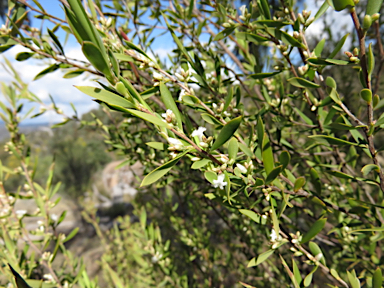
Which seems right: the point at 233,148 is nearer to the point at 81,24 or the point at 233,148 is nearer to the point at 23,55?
the point at 81,24

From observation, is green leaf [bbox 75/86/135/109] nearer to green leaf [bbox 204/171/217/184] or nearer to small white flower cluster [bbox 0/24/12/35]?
green leaf [bbox 204/171/217/184]

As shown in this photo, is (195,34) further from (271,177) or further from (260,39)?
(271,177)

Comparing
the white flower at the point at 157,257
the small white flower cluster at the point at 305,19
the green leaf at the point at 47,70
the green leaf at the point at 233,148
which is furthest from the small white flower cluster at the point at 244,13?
the white flower at the point at 157,257

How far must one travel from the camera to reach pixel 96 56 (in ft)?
0.83

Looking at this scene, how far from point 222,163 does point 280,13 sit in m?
0.40

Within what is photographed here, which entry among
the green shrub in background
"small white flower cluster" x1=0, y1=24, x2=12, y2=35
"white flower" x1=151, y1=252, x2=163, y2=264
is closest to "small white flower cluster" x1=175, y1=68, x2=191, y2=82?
the green shrub in background

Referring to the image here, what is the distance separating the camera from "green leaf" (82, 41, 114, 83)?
0.77 ft

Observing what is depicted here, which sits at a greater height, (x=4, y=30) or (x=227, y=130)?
(x=4, y=30)

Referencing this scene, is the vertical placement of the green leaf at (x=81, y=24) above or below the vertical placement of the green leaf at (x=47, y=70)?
below

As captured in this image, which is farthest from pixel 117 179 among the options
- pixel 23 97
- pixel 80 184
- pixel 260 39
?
pixel 260 39

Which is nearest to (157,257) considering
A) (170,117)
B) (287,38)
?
(170,117)

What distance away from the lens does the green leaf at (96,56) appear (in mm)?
234

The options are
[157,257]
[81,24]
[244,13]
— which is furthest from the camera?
[157,257]

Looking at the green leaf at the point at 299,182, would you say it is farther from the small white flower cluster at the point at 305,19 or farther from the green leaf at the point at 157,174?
the small white flower cluster at the point at 305,19
